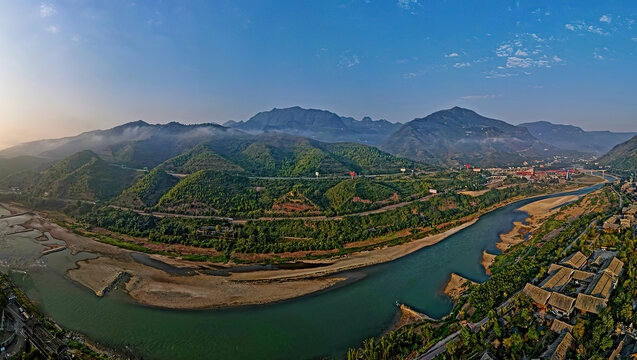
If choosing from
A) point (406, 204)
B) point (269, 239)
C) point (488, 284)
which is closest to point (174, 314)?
point (269, 239)

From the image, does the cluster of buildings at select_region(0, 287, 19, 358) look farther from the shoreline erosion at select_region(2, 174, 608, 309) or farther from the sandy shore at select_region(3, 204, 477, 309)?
the shoreline erosion at select_region(2, 174, 608, 309)

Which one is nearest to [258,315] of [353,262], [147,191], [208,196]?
[353,262]

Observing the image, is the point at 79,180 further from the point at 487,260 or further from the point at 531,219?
A: the point at 531,219

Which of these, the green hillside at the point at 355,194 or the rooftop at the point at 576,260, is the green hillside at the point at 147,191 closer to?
A: the green hillside at the point at 355,194

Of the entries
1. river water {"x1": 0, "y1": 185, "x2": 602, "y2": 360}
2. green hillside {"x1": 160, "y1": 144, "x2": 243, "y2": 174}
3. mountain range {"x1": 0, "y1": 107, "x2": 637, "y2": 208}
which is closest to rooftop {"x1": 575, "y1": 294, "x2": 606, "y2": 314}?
river water {"x1": 0, "y1": 185, "x2": 602, "y2": 360}

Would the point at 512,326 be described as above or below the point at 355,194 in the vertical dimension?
below
